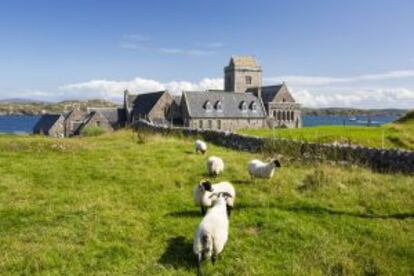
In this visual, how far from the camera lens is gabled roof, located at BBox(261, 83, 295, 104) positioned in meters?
106

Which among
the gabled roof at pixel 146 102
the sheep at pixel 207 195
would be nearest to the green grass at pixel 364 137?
the sheep at pixel 207 195

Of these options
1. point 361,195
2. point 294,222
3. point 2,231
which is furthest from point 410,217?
point 2,231

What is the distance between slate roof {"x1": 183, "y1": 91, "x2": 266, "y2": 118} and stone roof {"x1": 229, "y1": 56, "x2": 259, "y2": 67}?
32071 millimetres

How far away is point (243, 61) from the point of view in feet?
421

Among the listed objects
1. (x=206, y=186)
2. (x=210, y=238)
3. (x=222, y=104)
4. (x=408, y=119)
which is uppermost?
(x=222, y=104)

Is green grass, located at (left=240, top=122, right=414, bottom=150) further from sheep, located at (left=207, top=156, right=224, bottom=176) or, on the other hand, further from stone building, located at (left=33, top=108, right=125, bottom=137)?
stone building, located at (left=33, top=108, right=125, bottom=137)

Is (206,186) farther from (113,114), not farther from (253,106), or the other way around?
(113,114)

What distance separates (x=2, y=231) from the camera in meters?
12.6

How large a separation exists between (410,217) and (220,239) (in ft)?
23.9

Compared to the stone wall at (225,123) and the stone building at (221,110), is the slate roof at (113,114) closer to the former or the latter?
the stone building at (221,110)

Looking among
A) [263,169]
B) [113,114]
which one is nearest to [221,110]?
[113,114]

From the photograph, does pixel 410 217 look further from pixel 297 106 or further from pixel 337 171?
pixel 297 106

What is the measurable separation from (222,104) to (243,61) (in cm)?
4102

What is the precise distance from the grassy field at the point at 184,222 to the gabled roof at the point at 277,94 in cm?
8672
